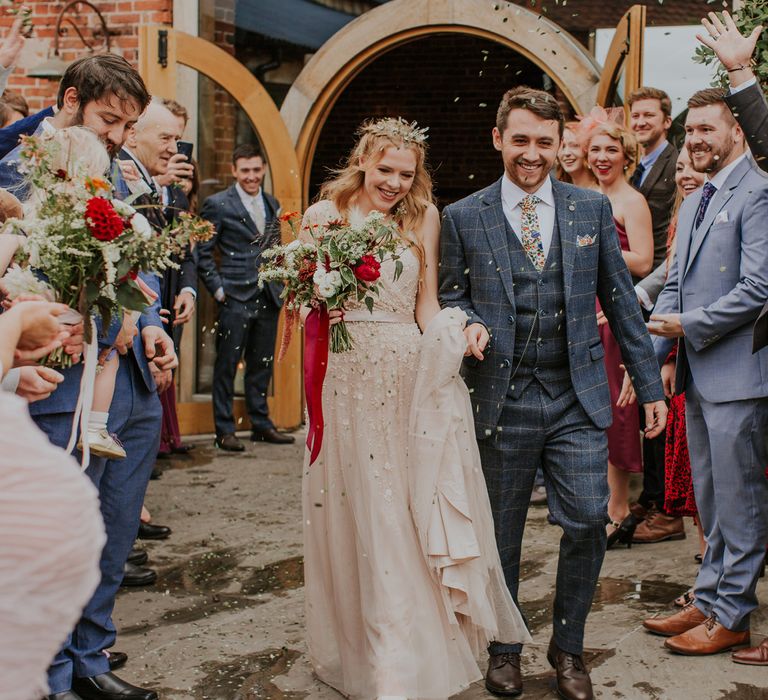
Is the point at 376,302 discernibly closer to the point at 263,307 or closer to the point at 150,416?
the point at 150,416

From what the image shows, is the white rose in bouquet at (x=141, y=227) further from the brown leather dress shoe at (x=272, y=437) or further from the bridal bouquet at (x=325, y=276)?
the brown leather dress shoe at (x=272, y=437)

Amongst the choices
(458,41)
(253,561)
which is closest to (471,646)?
(253,561)

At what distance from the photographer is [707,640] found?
4461 mm

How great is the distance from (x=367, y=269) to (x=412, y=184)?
58 centimetres

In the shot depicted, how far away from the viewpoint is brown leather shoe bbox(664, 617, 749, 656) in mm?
4453

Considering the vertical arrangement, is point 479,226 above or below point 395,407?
above

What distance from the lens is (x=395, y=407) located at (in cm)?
416

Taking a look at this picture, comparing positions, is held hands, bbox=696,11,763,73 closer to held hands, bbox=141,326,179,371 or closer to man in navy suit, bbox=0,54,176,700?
man in navy suit, bbox=0,54,176,700

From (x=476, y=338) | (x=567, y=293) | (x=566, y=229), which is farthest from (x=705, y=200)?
(x=476, y=338)

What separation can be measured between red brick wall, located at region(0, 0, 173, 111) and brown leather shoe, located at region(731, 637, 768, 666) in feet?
23.0

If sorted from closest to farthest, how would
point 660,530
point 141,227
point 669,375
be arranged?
point 141,227 < point 669,375 < point 660,530

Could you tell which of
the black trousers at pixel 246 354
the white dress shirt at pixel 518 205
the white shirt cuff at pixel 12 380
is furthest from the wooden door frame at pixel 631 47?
the white shirt cuff at pixel 12 380

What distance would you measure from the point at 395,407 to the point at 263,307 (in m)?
5.03

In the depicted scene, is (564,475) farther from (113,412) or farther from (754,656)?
(113,412)
